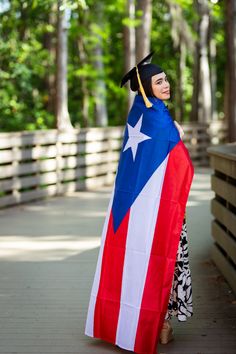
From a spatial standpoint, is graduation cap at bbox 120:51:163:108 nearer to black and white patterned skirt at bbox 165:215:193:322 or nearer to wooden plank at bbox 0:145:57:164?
black and white patterned skirt at bbox 165:215:193:322

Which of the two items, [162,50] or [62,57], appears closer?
[62,57]

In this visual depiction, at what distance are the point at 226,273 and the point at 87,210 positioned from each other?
20.2 feet

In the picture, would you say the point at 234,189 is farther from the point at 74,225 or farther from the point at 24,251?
the point at 74,225

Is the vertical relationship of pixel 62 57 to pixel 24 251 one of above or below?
above

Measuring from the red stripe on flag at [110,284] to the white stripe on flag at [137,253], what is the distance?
0.14ft

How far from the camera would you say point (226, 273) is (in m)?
8.09

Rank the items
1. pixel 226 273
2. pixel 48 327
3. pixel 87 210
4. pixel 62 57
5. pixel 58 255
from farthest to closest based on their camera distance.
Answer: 1. pixel 62 57
2. pixel 87 210
3. pixel 58 255
4. pixel 226 273
5. pixel 48 327

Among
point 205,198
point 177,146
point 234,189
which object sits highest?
point 177,146

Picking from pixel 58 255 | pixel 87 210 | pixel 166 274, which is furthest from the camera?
pixel 87 210

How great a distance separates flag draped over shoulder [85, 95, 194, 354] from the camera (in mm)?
5617

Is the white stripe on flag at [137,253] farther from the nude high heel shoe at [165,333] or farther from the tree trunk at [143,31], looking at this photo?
the tree trunk at [143,31]

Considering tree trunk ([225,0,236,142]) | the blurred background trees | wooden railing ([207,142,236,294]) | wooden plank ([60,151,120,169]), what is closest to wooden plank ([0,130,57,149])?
wooden plank ([60,151,120,169])

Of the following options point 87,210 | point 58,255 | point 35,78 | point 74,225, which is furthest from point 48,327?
point 35,78

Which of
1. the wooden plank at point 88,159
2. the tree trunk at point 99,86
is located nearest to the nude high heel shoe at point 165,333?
the wooden plank at point 88,159
